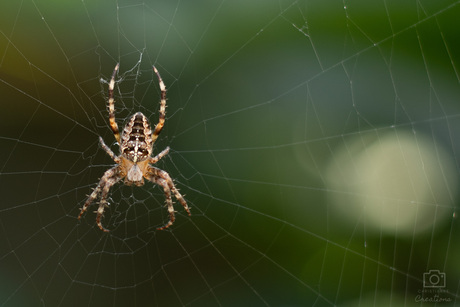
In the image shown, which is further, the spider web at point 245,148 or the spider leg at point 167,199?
the spider leg at point 167,199

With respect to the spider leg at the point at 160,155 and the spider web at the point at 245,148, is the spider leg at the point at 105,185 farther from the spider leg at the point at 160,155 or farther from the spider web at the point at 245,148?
the spider leg at the point at 160,155

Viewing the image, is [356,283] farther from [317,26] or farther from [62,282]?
[62,282]

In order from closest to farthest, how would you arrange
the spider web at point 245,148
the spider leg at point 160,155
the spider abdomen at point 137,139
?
the spider web at point 245,148 → the spider abdomen at point 137,139 → the spider leg at point 160,155

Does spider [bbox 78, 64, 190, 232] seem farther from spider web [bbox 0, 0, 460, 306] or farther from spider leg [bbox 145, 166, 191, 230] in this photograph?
spider web [bbox 0, 0, 460, 306]

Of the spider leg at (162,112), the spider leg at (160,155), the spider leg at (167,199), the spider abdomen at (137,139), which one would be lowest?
the spider leg at (167,199)

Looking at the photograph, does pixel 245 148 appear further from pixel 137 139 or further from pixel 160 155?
pixel 137 139

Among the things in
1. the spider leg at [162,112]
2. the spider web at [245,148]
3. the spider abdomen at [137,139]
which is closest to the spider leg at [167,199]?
the spider web at [245,148]

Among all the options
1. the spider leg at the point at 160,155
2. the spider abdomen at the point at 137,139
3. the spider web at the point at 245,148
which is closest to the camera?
the spider web at the point at 245,148

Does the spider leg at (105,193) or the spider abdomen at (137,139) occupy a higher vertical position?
the spider abdomen at (137,139)
